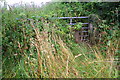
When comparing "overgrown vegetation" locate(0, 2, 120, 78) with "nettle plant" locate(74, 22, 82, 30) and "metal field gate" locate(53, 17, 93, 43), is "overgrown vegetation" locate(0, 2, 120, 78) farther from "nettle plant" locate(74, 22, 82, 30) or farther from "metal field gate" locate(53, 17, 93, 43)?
"metal field gate" locate(53, 17, 93, 43)

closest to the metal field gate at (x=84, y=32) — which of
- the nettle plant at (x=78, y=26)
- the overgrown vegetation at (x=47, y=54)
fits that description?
the nettle plant at (x=78, y=26)

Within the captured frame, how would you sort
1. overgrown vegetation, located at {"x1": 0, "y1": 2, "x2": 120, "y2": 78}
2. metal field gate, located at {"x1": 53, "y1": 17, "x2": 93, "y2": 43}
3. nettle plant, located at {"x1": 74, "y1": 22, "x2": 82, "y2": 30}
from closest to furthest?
1. overgrown vegetation, located at {"x1": 0, "y1": 2, "x2": 120, "y2": 78}
2. nettle plant, located at {"x1": 74, "y1": 22, "x2": 82, "y2": 30}
3. metal field gate, located at {"x1": 53, "y1": 17, "x2": 93, "y2": 43}

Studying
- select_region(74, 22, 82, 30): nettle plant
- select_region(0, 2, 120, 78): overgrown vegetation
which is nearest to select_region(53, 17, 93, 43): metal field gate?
select_region(74, 22, 82, 30): nettle plant

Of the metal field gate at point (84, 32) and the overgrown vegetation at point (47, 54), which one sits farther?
the metal field gate at point (84, 32)

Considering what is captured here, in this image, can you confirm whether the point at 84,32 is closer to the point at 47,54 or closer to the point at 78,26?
the point at 78,26

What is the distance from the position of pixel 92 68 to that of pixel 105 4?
221 cm

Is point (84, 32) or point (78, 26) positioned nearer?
point (78, 26)

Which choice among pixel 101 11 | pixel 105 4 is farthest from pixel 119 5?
pixel 101 11

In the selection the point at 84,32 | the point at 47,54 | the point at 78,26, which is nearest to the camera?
the point at 47,54

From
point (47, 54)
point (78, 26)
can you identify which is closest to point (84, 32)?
point (78, 26)

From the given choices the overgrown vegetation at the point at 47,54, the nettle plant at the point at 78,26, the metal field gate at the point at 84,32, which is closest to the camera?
the overgrown vegetation at the point at 47,54

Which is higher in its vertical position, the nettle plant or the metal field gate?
the nettle plant

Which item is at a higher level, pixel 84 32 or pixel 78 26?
pixel 78 26

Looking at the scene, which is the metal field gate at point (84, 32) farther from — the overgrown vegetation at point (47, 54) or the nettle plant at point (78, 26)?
the overgrown vegetation at point (47, 54)
